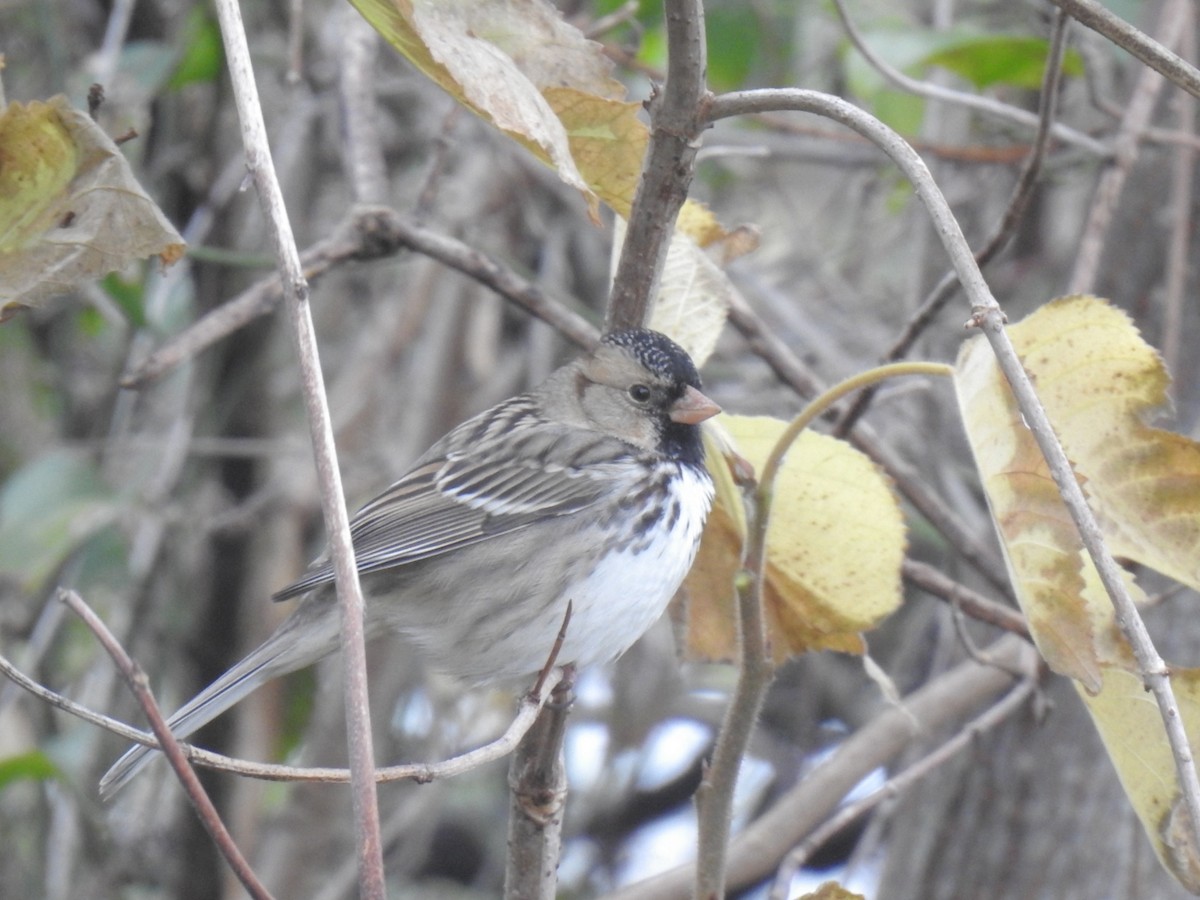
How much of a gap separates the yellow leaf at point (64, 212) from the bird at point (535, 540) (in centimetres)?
86

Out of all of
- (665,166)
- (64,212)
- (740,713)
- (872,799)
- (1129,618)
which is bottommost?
(872,799)

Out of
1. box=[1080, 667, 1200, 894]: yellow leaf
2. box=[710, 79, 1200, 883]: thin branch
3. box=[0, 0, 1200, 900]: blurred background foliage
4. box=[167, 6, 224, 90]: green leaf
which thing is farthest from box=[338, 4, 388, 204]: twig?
box=[1080, 667, 1200, 894]: yellow leaf

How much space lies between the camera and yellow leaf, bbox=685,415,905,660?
139 centimetres

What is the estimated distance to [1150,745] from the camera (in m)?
1.19

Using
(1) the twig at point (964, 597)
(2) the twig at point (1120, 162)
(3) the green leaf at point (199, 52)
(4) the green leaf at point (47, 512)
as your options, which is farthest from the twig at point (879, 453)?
(3) the green leaf at point (199, 52)

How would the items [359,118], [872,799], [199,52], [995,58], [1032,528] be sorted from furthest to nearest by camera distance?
1. [199,52]
2. [995,58]
3. [359,118]
4. [872,799]
5. [1032,528]

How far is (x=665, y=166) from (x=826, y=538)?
0.39 m

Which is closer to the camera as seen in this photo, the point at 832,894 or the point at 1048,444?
the point at 1048,444

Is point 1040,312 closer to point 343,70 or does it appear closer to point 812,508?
point 812,508

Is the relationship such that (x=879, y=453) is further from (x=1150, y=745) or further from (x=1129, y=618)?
(x=1129, y=618)

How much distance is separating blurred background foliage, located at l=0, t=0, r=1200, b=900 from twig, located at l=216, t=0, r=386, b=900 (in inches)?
62.9

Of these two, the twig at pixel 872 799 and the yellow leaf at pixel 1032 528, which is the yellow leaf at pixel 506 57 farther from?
the twig at pixel 872 799

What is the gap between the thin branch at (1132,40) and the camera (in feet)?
3.26

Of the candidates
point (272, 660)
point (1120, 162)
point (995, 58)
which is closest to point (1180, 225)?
point (1120, 162)
